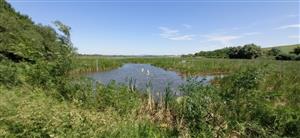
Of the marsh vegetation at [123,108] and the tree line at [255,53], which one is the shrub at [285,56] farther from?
the marsh vegetation at [123,108]

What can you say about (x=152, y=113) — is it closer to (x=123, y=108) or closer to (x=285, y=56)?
(x=123, y=108)

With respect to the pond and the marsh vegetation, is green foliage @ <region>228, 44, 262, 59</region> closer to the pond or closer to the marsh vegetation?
the pond

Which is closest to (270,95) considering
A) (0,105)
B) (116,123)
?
(116,123)

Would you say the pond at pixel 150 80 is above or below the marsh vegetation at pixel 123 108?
below

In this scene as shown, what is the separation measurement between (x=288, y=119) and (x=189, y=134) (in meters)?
2.03

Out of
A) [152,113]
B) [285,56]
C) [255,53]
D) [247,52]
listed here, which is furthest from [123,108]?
[247,52]

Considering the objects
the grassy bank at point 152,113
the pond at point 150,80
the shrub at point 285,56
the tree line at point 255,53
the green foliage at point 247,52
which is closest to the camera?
the grassy bank at point 152,113

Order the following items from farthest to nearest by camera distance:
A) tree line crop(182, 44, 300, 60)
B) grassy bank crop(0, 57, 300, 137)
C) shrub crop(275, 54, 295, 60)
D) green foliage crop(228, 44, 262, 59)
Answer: green foliage crop(228, 44, 262, 59)
tree line crop(182, 44, 300, 60)
shrub crop(275, 54, 295, 60)
grassy bank crop(0, 57, 300, 137)

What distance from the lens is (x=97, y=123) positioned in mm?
5004

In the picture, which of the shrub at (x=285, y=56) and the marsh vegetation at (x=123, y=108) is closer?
the marsh vegetation at (x=123, y=108)

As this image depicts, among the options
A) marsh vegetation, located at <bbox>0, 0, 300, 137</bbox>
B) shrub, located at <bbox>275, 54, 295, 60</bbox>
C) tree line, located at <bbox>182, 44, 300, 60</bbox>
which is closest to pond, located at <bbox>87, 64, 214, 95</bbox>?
marsh vegetation, located at <bbox>0, 0, 300, 137</bbox>

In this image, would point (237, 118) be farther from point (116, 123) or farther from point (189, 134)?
point (116, 123)

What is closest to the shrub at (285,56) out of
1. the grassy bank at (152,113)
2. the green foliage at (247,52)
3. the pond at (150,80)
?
the green foliage at (247,52)

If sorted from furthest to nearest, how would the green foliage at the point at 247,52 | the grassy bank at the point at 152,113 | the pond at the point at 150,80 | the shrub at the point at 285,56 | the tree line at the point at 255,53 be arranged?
the green foliage at the point at 247,52, the tree line at the point at 255,53, the shrub at the point at 285,56, the pond at the point at 150,80, the grassy bank at the point at 152,113
